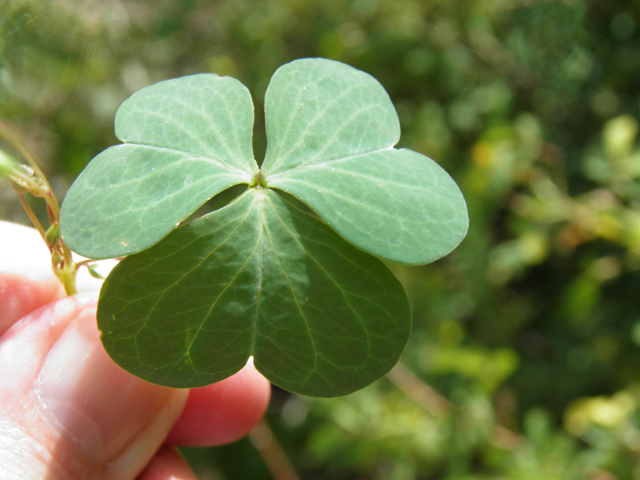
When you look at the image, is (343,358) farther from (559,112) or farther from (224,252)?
(559,112)

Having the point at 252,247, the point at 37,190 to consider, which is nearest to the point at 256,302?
the point at 252,247

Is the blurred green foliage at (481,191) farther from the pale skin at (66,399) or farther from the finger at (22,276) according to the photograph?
the pale skin at (66,399)

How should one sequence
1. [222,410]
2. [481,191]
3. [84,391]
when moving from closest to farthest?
[84,391] → [222,410] → [481,191]

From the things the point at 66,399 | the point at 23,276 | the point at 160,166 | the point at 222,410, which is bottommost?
the point at 222,410

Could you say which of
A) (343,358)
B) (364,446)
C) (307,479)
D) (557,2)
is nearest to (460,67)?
(557,2)

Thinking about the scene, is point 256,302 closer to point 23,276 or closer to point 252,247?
point 252,247

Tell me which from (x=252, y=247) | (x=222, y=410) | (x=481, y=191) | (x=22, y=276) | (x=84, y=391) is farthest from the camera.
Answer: (x=481, y=191)

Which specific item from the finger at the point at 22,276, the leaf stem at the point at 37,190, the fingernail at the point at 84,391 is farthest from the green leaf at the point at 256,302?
the finger at the point at 22,276

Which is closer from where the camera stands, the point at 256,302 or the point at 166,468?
the point at 256,302
